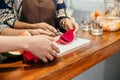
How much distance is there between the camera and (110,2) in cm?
126

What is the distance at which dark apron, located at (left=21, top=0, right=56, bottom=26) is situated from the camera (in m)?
1.15

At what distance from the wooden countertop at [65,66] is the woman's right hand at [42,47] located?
0.13 feet

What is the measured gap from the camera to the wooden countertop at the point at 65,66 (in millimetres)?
681

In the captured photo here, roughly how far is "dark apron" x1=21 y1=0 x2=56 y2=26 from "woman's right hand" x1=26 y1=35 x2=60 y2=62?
0.46m

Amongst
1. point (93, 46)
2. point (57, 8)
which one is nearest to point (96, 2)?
point (57, 8)

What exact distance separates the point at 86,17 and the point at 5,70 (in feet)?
2.05

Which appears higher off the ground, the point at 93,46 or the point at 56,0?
the point at 56,0

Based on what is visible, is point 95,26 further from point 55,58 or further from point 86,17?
point 55,58

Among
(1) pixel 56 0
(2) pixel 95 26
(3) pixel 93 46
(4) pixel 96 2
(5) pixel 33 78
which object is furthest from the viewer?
(4) pixel 96 2

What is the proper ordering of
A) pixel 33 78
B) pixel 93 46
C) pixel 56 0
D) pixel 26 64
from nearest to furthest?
pixel 33 78 → pixel 26 64 → pixel 93 46 → pixel 56 0

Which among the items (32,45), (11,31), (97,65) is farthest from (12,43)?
(97,65)

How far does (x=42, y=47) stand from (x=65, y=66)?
11 cm

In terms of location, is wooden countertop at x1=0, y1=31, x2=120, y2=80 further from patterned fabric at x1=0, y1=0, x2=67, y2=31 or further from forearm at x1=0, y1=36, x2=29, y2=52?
patterned fabric at x1=0, y1=0, x2=67, y2=31

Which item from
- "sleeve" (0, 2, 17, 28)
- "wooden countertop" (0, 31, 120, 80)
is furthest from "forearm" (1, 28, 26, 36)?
"wooden countertop" (0, 31, 120, 80)
